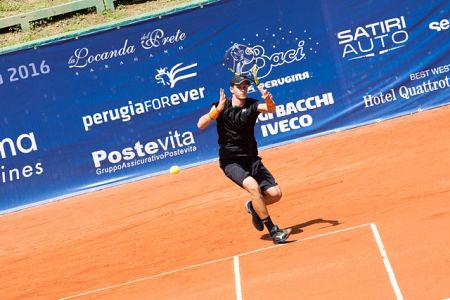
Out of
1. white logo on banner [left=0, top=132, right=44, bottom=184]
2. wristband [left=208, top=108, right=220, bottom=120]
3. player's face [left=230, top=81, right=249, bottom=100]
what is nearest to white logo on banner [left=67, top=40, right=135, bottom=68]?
white logo on banner [left=0, top=132, right=44, bottom=184]

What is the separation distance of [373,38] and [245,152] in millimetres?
6862

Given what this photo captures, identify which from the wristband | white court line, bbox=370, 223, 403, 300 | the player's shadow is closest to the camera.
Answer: white court line, bbox=370, 223, 403, 300

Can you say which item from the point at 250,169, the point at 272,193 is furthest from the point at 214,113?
the point at 272,193

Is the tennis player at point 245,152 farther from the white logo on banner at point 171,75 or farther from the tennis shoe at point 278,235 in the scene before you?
the white logo on banner at point 171,75

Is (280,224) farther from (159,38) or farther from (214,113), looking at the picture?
(159,38)

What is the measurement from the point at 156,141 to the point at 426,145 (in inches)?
209

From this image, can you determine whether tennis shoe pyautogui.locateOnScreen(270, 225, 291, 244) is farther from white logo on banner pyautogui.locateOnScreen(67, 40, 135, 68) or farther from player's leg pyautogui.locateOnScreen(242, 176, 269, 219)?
white logo on banner pyautogui.locateOnScreen(67, 40, 135, 68)

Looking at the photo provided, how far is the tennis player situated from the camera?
29.8ft

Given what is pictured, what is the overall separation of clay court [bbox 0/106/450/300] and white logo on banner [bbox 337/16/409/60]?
1433 millimetres

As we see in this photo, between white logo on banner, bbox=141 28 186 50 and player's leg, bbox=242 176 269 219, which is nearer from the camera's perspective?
player's leg, bbox=242 176 269 219

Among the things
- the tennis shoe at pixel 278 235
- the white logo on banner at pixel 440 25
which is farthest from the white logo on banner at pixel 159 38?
the tennis shoe at pixel 278 235

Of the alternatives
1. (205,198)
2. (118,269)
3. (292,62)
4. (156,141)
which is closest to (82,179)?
(156,141)

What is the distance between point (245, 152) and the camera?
9.42 metres

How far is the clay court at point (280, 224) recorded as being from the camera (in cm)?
764
